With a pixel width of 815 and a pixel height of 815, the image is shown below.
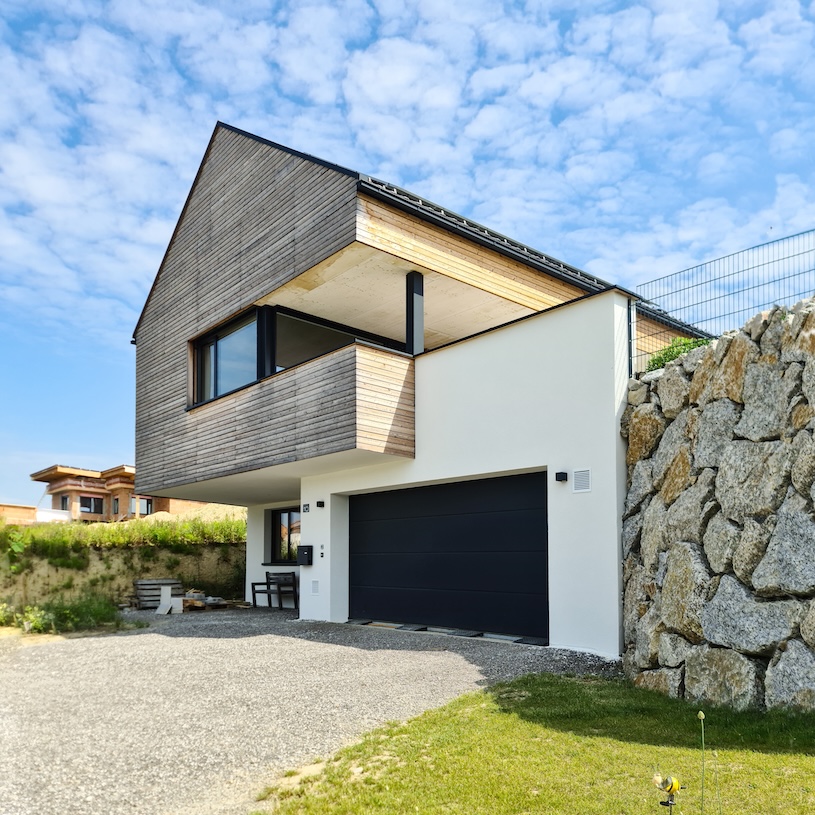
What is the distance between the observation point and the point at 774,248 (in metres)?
7.64

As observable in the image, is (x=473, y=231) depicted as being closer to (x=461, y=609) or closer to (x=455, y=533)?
(x=455, y=533)

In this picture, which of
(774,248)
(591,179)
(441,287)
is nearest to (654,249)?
(591,179)

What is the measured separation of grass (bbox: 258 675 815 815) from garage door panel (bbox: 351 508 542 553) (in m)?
3.74

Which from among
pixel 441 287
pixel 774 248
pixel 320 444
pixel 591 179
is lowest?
pixel 320 444

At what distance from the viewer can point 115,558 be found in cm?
1830

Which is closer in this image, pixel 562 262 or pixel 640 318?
pixel 640 318

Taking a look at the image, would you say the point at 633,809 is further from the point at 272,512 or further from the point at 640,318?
the point at 272,512

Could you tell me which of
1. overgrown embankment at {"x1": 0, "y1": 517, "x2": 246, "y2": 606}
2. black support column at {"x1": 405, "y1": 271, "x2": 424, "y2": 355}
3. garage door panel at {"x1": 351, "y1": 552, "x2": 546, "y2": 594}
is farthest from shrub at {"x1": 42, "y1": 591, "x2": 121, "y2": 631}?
black support column at {"x1": 405, "y1": 271, "x2": 424, "y2": 355}

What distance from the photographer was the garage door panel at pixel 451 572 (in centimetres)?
951

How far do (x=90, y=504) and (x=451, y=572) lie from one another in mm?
30702

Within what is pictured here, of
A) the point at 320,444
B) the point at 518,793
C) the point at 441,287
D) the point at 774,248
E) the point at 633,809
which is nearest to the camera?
the point at 633,809

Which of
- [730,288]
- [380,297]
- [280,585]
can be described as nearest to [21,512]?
[280,585]

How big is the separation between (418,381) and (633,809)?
7.99 metres

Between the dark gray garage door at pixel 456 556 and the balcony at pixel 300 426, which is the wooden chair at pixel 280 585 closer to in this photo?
the balcony at pixel 300 426
